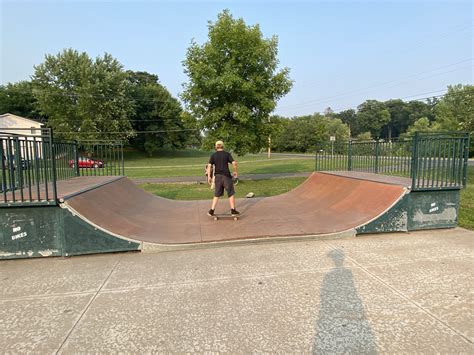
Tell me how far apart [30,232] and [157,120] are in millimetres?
50354

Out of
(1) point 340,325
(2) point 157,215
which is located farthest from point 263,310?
(2) point 157,215

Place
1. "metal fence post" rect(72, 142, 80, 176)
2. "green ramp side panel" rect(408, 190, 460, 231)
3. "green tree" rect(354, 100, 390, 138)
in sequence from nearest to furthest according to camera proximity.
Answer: "green ramp side panel" rect(408, 190, 460, 231)
"metal fence post" rect(72, 142, 80, 176)
"green tree" rect(354, 100, 390, 138)

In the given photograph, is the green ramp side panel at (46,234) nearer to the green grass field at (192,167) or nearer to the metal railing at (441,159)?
the metal railing at (441,159)

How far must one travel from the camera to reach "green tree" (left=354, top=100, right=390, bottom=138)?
380 feet

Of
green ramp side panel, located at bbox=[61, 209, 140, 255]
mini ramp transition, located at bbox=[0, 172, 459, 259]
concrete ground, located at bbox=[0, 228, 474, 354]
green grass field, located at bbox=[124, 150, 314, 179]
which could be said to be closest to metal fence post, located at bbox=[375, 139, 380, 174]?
mini ramp transition, located at bbox=[0, 172, 459, 259]

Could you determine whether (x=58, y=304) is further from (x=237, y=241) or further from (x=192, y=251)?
(x=237, y=241)

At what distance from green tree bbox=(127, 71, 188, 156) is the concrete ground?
49.1m

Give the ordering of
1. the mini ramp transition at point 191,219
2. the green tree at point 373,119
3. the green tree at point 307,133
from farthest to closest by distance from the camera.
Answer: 1. the green tree at point 373,119
2. the green tree at point 307,133
3. the mini ramp transition at point 191,219

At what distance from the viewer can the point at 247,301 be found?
125 inches

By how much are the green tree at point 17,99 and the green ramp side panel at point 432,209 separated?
5979 cm

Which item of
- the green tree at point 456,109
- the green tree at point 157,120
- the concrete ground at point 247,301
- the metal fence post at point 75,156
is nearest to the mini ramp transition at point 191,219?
the concrete ground at point 247,301

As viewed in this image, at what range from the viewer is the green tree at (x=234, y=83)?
12.9 metres

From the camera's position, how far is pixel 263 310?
2.98 meters

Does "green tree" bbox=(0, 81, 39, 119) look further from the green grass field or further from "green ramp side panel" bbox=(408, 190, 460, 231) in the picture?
"green ramp side panel" bbox=(408, 190, 460, 231)
